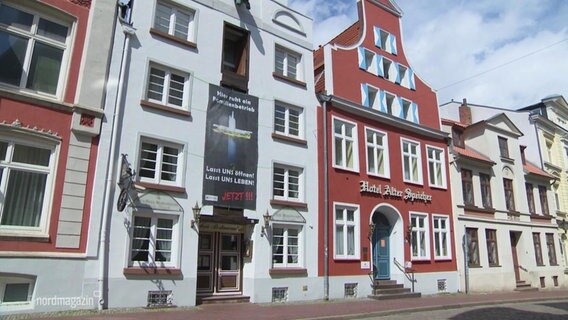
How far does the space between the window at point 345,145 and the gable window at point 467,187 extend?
8.08 metres

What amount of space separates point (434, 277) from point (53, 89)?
707 inches

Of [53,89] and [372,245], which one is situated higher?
[53,89]

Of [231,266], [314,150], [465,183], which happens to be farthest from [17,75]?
[465,183]

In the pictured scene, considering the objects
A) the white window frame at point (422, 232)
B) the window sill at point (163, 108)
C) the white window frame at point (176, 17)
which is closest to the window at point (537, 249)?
the white window frame at point (422, 232)

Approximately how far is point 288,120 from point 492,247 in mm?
14792

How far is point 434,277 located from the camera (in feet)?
67.3

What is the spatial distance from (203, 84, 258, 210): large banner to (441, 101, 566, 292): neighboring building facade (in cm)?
1267

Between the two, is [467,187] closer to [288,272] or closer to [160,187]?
[288,272]

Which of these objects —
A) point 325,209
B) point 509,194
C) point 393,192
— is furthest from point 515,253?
point 325,209

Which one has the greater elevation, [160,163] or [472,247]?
[160,163]

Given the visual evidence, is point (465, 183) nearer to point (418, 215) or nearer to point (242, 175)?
point (418, 215)

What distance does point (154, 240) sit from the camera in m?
13.0

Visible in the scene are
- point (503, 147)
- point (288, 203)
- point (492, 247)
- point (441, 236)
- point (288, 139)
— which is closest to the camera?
point (288, 203)

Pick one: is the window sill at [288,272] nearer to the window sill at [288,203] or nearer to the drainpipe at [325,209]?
the drainpipe at [325,209]
